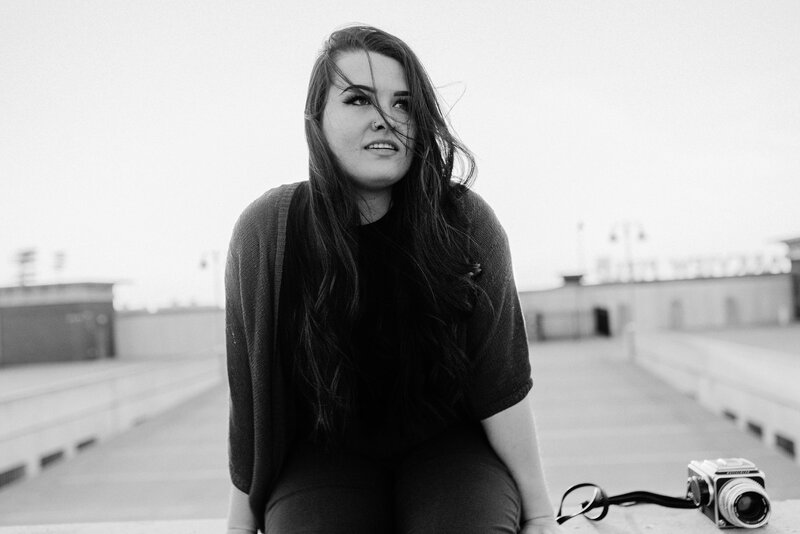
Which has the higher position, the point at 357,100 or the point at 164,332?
the point at 357,100

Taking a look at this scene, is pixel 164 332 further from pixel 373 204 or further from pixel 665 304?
pixel 373 204

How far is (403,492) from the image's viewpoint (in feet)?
4.35

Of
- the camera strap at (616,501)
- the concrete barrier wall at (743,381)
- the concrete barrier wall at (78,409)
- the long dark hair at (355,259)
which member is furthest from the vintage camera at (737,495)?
the concrete barrier wall at (78,409)

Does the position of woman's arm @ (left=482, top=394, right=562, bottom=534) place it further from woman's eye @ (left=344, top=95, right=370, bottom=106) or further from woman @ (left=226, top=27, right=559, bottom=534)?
woman's eye @ (left=344, top=95, right=370, bottom=106)

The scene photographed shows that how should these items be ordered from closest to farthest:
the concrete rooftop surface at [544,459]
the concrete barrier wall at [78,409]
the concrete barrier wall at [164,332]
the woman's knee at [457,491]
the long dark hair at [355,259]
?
1. the woman's knee at [457,491]
2. the long dark hair at [355,259]
3. the concrete rooftop surface at [544,459]
4. the concrete barrier wall at [78,409]
5. the concrete barrier wall at [164,332]

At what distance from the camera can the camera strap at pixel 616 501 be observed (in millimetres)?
1708

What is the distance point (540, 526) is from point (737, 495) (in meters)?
0.51

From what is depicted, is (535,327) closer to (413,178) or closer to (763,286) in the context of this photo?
(763,286)

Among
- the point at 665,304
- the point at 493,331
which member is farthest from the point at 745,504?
the point at 665,304

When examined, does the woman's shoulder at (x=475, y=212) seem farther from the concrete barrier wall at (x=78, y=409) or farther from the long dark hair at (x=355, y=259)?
the concrete barrier wall at (x=78, y=409)

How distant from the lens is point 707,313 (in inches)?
778

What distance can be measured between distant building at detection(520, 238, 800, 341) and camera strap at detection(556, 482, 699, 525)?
17.8 m

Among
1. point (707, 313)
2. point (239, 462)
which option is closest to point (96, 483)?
point (239, 462)

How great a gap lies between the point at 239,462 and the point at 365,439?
279 millimetres
